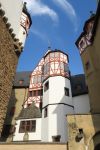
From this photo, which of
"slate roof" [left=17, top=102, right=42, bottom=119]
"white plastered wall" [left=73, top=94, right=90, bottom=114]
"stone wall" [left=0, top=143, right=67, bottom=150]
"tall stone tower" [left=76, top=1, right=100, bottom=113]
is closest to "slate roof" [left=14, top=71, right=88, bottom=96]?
"white plastered wall" [left=73, top=94, right=90, bottom=114]

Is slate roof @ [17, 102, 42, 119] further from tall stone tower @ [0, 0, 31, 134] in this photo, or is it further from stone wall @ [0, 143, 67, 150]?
stone wall @ [0, 143, 67, 150]

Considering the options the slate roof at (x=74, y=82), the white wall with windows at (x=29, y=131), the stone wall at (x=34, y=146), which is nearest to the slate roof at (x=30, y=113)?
the white wall with windows at (x=29, y=131)

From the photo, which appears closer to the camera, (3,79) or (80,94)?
(3,79)

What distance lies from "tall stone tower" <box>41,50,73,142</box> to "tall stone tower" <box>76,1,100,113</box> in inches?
125

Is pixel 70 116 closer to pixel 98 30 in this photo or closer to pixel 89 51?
pixel 98 30

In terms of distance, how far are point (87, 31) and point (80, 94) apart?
6965mm

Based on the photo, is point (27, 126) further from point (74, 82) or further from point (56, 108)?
point (74, 82)

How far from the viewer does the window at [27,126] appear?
22781 millimetres

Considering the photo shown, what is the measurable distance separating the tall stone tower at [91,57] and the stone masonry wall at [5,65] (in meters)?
7.09

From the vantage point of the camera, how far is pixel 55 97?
2388cm

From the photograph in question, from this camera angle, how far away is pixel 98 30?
57.0 ft

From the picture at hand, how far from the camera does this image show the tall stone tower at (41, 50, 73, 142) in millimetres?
21217

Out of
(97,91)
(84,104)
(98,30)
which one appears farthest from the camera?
(84,104)

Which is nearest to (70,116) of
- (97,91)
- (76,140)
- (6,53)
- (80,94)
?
(76,140)
